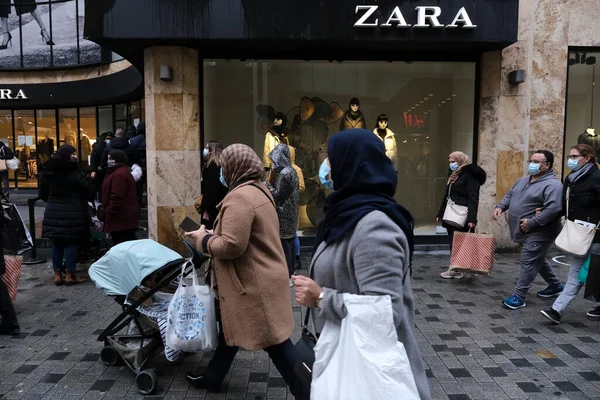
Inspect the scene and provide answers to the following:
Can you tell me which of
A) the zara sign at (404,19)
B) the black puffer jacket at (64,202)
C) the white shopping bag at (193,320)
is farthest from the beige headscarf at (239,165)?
the zara sign at (404,19)

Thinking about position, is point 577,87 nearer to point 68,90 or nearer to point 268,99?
point 268,99

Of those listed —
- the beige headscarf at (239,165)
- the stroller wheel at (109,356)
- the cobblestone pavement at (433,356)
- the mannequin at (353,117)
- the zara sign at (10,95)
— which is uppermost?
the zara sign at (10,95)

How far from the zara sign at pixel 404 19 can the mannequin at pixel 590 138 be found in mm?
3723

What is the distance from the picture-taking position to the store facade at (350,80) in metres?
7.21

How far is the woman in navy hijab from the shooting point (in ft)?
6.23

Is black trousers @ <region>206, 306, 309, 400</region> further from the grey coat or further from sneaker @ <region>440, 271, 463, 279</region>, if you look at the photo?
sneaker @ <region>440, 271, 463, 279</region>

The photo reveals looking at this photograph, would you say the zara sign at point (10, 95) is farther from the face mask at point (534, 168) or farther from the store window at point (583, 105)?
the face mask at point (534, 168)

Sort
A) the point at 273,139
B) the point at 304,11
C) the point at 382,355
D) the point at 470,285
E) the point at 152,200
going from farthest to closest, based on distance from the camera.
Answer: the point at 273,139, the point at 152,200, the point at 304,11, the point at 470,285, the point at 382,355

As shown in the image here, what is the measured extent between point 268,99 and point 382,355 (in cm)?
777

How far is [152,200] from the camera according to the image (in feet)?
26.3

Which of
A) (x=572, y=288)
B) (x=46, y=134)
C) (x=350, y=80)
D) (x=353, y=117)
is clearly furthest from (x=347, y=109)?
(x=46, y=134)

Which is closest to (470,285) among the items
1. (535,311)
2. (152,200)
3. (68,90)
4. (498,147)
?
(535,311)

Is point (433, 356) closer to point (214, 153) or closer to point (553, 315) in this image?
point (553, 315)

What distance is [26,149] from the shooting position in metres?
18.6
